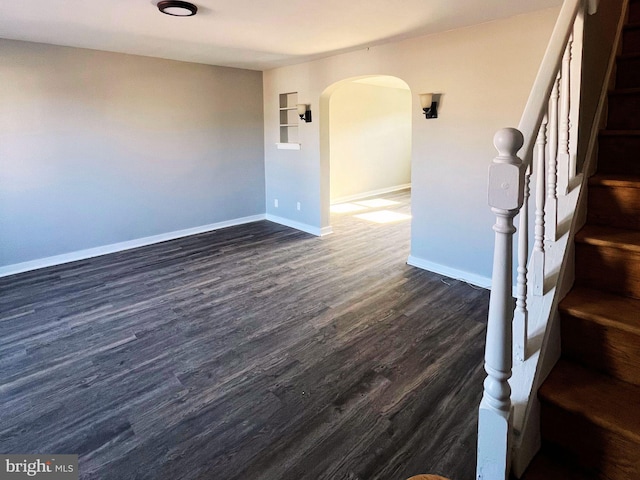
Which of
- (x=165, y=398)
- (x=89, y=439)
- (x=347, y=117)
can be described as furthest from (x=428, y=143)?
(x=347, y=117)

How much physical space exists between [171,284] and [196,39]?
2560 millimetres

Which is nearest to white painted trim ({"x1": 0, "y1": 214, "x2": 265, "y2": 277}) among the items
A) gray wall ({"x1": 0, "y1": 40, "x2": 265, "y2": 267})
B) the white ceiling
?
gray wall ({"x1": 0, "y1": 40, "x2": 265, "y2": 267})

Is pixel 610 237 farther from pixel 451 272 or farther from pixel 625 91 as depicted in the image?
pixel 451 272

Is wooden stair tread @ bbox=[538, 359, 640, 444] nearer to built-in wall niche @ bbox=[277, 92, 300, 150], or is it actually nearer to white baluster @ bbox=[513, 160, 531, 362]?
white baluster @ bbox=[513, 160, 531, 362]

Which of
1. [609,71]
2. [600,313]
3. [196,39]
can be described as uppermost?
[196,39]

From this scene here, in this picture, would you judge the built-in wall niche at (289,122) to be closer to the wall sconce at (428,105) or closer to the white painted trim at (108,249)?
the white painted trim at (108,249)

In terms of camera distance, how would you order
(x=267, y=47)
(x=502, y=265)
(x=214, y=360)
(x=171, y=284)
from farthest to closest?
(x=267, y=47)
(x=171, y=284)
(x=214, y=360)
(x=502, y=265)

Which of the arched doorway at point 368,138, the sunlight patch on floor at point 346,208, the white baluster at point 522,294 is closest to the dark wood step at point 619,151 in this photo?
the white baluster at point 522,294

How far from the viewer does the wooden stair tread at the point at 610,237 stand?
1597 millimetres

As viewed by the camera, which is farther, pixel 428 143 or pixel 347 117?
pixel 347 117

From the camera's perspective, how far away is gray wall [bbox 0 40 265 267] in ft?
14.3

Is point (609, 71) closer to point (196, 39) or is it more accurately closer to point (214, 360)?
point (214, 360)

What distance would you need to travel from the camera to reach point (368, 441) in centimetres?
194

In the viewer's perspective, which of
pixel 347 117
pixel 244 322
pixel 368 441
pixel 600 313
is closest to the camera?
pixel 600 313
